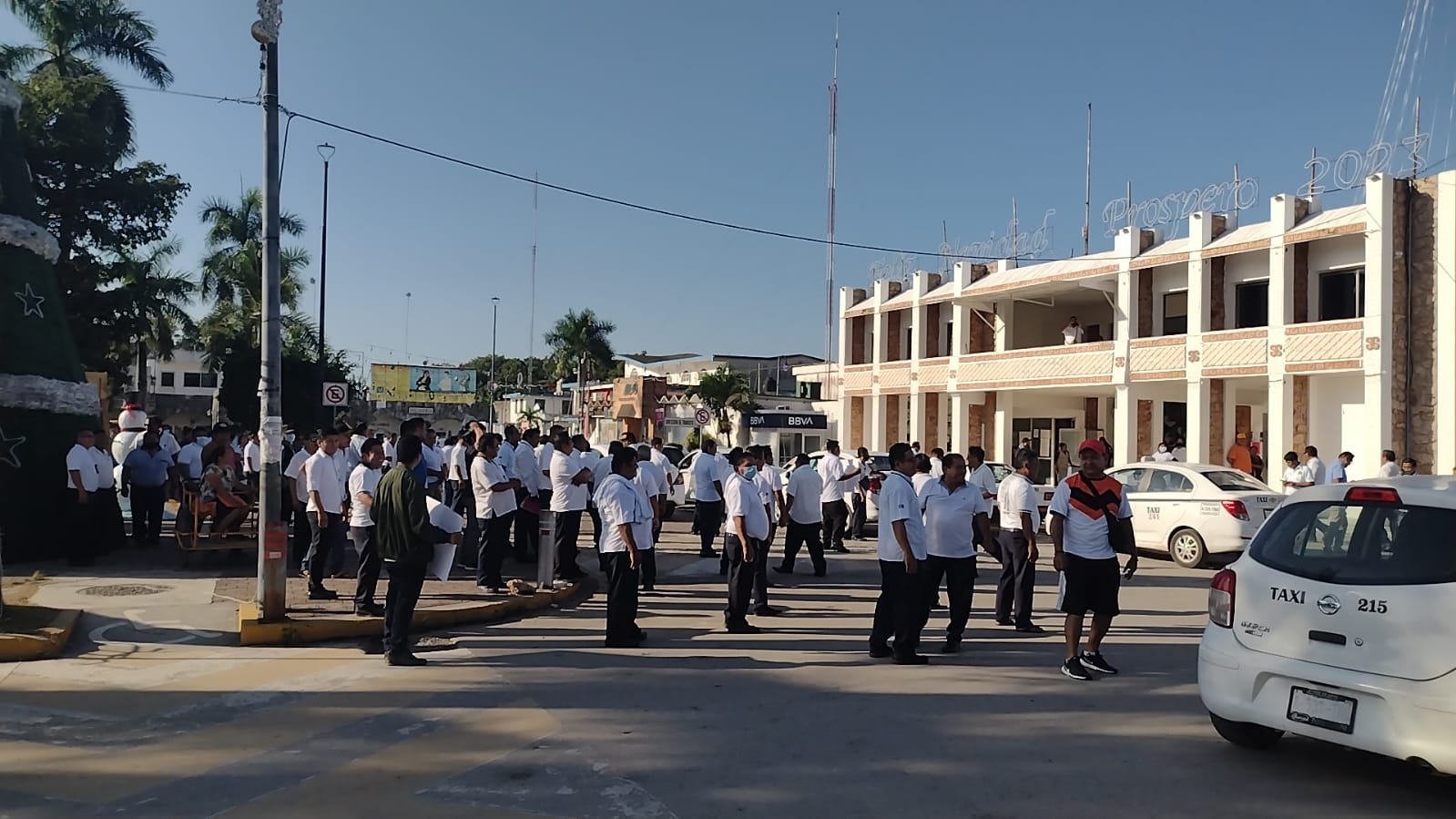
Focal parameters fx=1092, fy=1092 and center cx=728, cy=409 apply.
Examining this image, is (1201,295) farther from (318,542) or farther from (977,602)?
(318,542)

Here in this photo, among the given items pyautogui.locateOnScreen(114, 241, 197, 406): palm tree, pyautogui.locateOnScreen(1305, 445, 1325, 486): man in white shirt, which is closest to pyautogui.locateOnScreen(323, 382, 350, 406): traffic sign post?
pyautogui.locateOnScreen(114, 241, 197, 406): palm tree

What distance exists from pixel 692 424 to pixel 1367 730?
42.8 metres

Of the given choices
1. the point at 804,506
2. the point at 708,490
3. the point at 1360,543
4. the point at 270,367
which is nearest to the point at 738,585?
the point at 804,506

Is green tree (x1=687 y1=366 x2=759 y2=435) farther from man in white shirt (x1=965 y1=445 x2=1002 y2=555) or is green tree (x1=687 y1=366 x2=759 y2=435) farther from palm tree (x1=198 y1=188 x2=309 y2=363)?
man in white shirt (x1=965 y1=445 x2=1002 y2=555)

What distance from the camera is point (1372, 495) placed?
5.65 m

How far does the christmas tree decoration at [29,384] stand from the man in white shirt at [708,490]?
8174 mm

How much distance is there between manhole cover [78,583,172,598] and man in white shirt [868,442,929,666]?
25.9 ft

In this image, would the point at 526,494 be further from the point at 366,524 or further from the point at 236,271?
the point at 236,271

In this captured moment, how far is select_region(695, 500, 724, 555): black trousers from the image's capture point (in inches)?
626

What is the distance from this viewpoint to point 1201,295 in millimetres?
27141

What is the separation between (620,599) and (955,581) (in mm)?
2877

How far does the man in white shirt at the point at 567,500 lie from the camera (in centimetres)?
1288

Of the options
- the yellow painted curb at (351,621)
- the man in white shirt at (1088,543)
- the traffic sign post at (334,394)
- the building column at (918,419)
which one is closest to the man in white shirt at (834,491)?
the yellow painted curb at (351,621)

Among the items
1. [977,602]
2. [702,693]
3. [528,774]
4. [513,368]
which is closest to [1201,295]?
[977,602]
